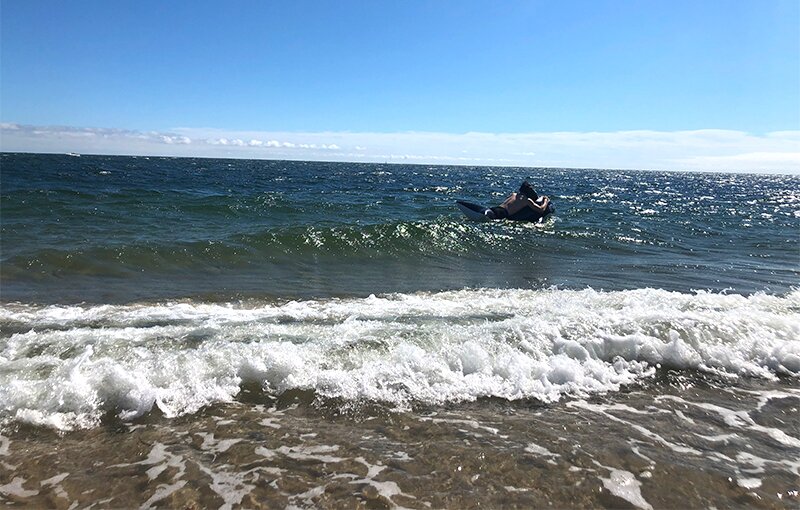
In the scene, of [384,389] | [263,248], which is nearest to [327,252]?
[263,248]

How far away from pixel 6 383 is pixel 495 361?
15.9 feet

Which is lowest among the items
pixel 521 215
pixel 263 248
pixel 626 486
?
pixel 626 486

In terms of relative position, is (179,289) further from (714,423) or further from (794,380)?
(794,380)

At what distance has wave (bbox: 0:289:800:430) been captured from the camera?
15.2 ft

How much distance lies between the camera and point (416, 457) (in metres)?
3.79

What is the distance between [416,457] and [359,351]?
1935mm

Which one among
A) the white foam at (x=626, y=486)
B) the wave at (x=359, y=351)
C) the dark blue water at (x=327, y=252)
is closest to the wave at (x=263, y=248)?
the dark blue water at (x=327, y=252)

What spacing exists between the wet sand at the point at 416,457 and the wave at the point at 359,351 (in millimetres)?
298

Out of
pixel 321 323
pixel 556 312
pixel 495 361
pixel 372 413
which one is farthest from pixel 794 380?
pixel 321 323

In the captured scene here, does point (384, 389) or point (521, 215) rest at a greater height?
point (521, 215)

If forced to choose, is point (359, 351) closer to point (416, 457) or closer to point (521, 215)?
point (416, 457)

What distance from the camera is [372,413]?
4.46m

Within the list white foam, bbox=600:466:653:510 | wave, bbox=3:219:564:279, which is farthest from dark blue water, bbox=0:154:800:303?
white foam, bbox=600:466:653:510

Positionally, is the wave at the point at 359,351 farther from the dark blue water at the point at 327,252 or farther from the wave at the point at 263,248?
the wave at the point at 263,248
